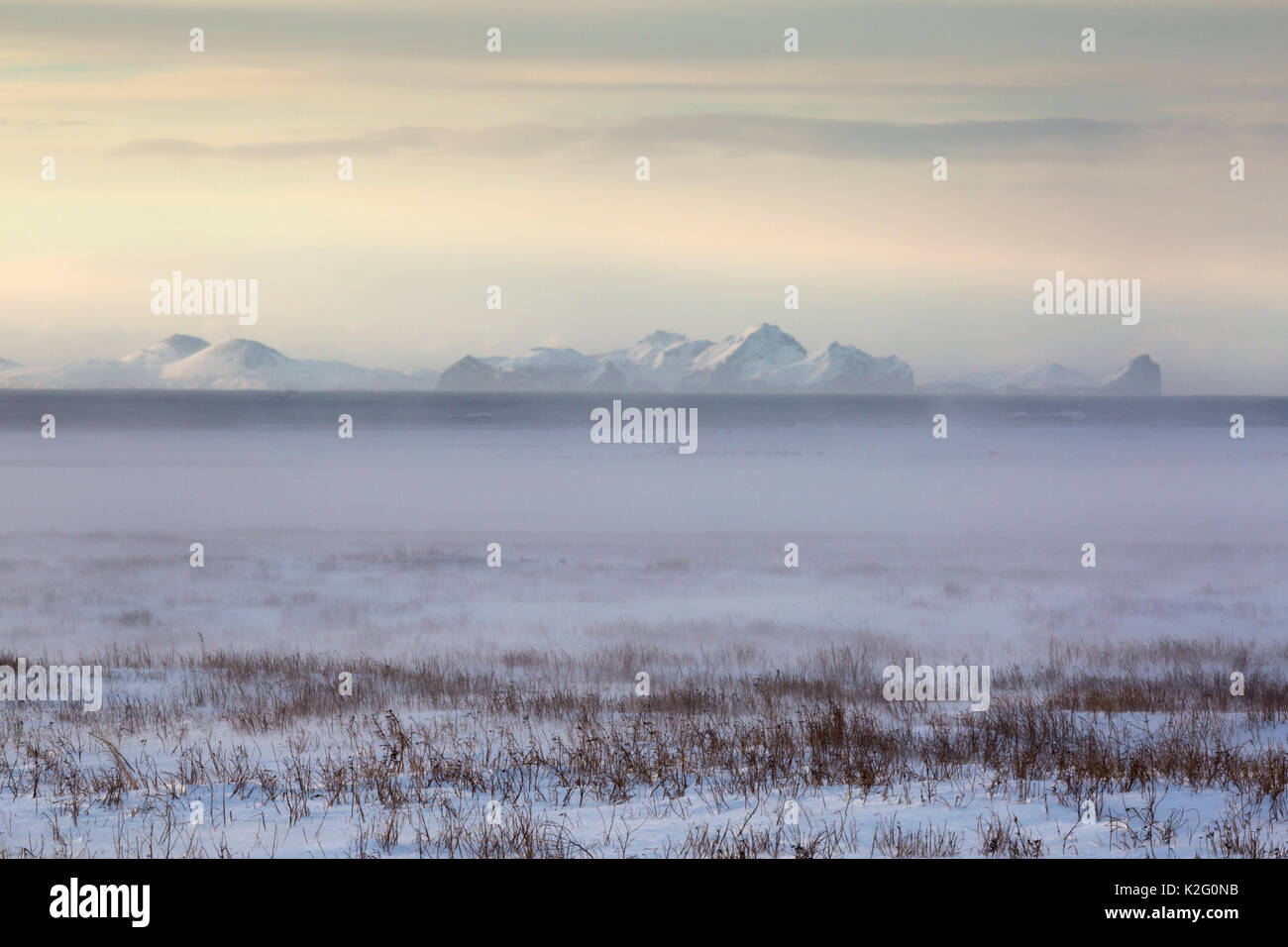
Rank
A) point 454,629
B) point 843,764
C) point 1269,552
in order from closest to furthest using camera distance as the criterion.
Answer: point 843,764
point 454,629
point 1269,552

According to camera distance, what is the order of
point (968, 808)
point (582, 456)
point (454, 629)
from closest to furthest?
1. point (968, 808)
2. point (454, 629)
3. point (582, 456)

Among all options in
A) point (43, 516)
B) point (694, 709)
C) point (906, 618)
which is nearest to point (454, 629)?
point (906, 618)

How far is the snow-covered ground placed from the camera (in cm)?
841

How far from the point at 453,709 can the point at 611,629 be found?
498 inches

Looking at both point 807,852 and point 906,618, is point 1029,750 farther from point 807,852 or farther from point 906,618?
point 906,618

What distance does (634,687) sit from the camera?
15969 mm

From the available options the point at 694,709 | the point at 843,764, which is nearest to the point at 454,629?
the point at 694,709

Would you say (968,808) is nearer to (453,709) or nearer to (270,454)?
(453,709)

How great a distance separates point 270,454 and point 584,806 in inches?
5330

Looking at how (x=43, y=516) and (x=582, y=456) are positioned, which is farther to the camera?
(x=582, y=456)

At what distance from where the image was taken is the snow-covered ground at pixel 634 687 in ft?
27.6

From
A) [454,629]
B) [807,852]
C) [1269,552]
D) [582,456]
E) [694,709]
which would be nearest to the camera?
[807,852]

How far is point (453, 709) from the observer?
13406 millimetres

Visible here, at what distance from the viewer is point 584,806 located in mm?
8992
